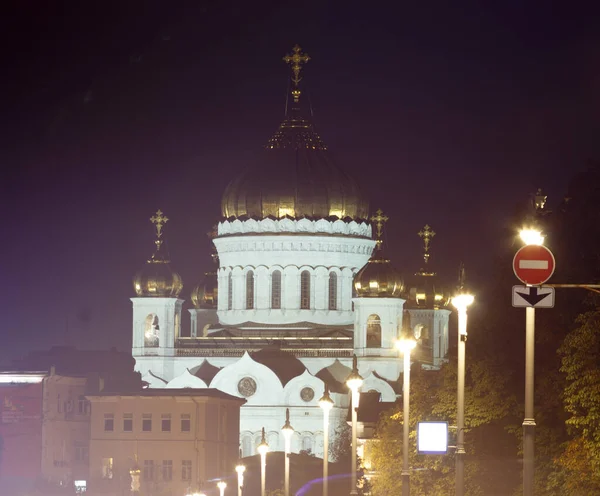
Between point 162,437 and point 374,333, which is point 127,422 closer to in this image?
point 162,437

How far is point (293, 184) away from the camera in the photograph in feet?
406

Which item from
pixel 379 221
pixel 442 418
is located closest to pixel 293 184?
pixel 379 221

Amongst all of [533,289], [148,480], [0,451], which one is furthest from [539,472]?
[0,451]

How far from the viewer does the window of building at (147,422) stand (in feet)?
387

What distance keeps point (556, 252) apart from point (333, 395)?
193ft

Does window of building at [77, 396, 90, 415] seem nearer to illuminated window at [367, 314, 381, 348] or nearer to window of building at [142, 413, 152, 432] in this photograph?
window of building at [142, 413, 152, 432]

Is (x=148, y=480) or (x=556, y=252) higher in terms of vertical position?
(x=556, y=252)

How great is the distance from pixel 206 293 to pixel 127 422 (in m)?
14.2

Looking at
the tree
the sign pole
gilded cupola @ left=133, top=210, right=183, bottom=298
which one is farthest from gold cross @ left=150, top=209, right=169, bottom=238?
the sign pole

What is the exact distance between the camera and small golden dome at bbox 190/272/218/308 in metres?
131

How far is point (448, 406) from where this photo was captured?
67.2 m

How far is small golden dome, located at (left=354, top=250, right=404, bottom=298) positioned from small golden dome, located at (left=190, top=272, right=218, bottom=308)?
44.8 ft

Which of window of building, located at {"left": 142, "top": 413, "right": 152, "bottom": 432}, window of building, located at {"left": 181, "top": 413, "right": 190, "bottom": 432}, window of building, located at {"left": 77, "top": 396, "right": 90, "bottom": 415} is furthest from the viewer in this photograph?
window of building, located at {"left": 77, "top": 396, "right": 90, "bottom": 415}

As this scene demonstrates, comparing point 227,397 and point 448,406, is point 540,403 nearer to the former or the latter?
point 448,406
